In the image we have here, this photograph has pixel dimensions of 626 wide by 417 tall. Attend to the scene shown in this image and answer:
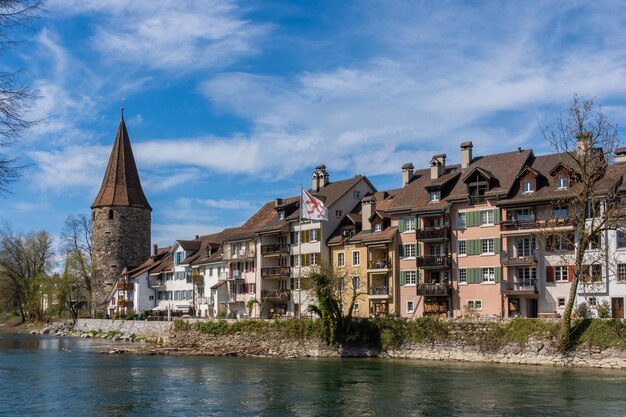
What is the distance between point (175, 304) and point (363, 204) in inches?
1470

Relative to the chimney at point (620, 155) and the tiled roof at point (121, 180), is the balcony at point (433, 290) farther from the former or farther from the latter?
the tiled roof at point (121, 180)

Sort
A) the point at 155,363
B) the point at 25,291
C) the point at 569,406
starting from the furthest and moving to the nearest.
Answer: the point at 25,291, the point at 155,363, the point at 569,406

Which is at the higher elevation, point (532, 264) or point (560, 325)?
point (532, 264)

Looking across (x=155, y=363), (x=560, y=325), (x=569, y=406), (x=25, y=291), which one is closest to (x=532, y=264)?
(x=560, y=325)

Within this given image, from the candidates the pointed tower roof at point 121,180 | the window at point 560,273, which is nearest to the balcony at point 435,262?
the window at point 560,273

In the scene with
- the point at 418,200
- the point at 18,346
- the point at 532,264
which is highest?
the point at 418,200

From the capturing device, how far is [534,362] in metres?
50.6

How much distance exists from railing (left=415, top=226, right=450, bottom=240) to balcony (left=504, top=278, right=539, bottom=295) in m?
6.66

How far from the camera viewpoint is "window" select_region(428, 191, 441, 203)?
6406 centimetres

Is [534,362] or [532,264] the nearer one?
[534,362]

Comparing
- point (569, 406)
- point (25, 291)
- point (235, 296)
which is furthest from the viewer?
point (25, 291)

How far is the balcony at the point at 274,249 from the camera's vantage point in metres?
77.4

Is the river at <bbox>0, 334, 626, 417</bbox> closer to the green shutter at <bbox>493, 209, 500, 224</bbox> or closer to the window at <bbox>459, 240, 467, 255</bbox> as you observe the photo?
the window at <bbox>459, 240, 467, 255</bbox>

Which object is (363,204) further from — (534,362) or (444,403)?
(444,403)
